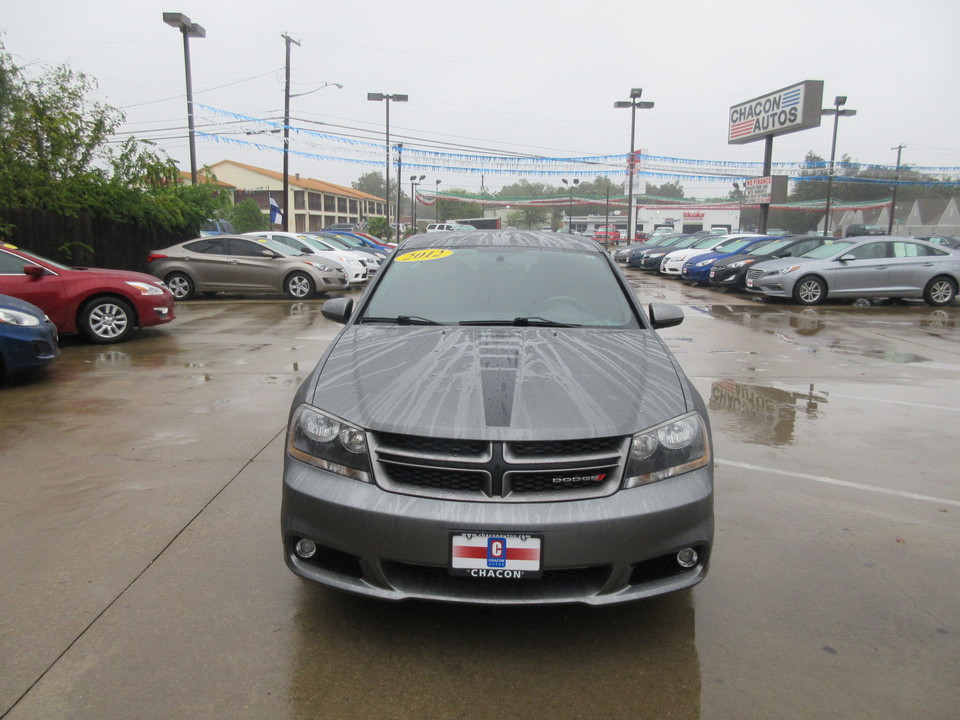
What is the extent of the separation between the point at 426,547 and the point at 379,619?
2.11 feet

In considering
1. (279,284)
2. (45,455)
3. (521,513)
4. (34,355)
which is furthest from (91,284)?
(521,513)

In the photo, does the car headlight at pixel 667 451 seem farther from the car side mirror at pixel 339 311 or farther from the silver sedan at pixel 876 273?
the silver sedan at pixel 876 273

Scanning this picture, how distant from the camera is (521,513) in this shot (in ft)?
8.05

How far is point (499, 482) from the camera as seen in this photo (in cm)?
252

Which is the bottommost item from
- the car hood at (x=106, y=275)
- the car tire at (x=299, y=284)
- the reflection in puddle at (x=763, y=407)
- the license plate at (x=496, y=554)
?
the reflection in puddle at (x=763, y=407)

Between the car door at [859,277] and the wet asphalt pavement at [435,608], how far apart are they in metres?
10.4

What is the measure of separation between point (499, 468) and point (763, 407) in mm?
4650

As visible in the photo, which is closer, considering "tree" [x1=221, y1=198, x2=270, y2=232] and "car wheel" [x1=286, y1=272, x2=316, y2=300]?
"car wheel" [x1=286, y1=272, x2=316, y2=300]

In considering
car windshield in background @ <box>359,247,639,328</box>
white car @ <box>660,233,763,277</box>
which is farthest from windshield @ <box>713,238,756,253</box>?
car windshield in background @ <box>359,247,639,328</box>

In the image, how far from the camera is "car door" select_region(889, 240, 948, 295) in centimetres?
1521

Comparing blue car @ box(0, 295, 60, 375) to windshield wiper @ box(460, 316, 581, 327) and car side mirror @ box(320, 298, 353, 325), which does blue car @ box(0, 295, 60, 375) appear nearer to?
car side mirror @ box(320, 298, 353, 325)

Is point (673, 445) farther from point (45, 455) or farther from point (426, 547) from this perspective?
point (45, 455)

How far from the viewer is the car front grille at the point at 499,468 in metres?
2.52

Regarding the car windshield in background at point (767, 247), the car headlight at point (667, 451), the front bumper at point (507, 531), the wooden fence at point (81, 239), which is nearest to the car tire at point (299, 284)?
the wooden fence at point (81, 239)
